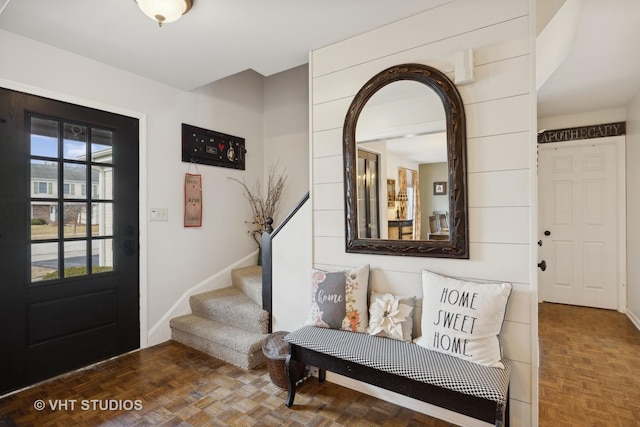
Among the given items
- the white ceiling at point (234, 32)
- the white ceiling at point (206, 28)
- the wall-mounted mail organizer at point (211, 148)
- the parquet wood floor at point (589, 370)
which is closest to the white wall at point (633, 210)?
the parquet wood floor at point (589, 370)

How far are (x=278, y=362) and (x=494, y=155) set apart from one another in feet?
6.03

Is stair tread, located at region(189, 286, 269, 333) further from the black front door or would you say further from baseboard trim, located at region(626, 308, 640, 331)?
baseboard trim, located at region(626, 308, 640, 331)

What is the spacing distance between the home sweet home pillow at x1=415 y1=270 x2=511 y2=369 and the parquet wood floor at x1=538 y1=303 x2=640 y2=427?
0.75 meters

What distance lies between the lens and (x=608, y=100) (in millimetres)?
3580

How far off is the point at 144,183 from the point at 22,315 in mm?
1256

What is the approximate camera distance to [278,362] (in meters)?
2.13

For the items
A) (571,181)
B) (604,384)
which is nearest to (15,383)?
(604,384)

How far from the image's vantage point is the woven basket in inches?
83.7

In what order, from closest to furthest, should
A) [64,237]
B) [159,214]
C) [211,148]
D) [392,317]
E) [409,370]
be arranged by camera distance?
[409,370] → [392,317] → [64,237] → [159,214] → [211,148]

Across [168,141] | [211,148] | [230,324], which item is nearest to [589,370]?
[230,324]

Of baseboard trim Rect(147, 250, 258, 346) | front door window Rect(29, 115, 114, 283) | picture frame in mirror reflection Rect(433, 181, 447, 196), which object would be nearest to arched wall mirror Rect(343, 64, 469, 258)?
picture frame in mirror reflection Rect(433, 181, 447, 196)

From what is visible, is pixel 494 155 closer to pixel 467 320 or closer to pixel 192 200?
pixel 467 320

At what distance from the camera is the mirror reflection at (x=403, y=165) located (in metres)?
1.91

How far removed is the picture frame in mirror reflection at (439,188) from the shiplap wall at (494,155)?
140mm
